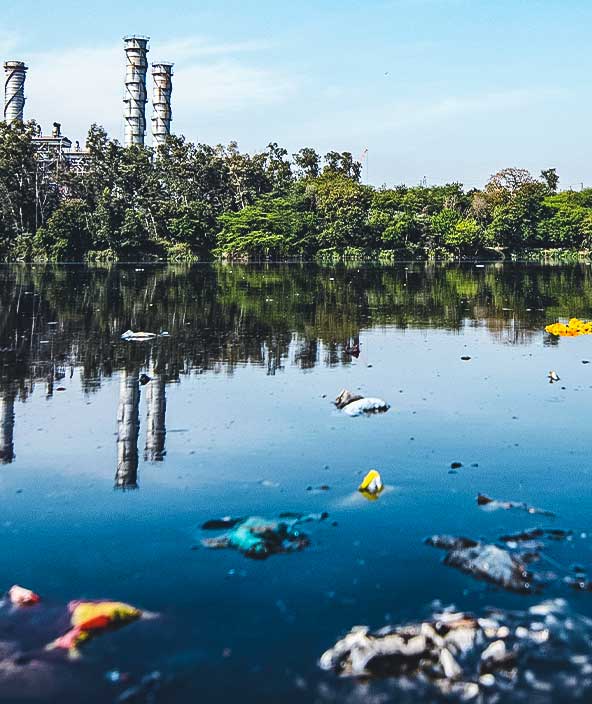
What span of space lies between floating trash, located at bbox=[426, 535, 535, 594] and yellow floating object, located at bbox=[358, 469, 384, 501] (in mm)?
1168

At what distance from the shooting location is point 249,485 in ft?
22.8

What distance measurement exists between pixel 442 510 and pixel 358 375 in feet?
17.9

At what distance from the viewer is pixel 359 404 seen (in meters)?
9.59

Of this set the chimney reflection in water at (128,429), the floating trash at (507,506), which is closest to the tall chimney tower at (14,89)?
the chimney reflection in water at (128,429)

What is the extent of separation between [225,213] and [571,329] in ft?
138

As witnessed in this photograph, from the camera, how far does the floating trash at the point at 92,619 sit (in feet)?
14.7

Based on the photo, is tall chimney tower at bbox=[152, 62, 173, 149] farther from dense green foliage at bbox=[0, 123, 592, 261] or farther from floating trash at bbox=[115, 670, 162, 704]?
floating trash at bbox=[115, 670, 162, 704]

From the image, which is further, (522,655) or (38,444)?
(38,444)

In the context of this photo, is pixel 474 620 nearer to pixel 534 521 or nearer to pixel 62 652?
pixel 534 521

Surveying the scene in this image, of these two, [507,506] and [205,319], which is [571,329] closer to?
[205,319]

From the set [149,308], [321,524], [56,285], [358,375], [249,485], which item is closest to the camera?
[321,524]

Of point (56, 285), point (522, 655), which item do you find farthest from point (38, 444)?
point (56, 285)

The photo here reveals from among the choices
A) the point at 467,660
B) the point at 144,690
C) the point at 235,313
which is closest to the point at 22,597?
the point at 144,690

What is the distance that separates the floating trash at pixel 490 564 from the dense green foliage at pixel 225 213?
46814mm
